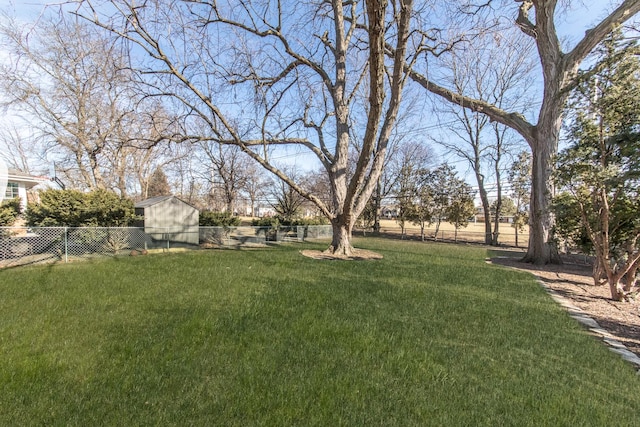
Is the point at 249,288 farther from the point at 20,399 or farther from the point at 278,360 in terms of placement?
the point at 20,399

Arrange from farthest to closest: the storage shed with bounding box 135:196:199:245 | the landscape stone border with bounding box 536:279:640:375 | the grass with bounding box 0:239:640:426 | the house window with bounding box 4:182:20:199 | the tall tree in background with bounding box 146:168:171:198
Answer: the tall tree in background with bounding box 146:168:171:198
the house window with bounding box 4:182:20:199
the storage shed with bounding box 135:196:199:245
the landscape stone border with bounding box 536:279:640:375
the grass with bounding box 0:239:640:426

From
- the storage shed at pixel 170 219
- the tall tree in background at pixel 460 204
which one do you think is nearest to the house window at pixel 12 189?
the storage shed at pixel 170 219

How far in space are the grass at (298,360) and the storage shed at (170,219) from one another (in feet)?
20.5

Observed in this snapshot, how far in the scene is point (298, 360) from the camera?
8.42 ft

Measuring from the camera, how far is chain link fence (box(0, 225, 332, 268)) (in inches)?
302

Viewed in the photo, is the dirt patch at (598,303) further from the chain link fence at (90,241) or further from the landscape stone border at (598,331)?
the chain link fence at (90,241)

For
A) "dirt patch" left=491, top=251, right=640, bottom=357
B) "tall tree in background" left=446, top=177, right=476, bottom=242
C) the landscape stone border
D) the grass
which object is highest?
"tall tree in background" left=446, top=177, right=476, bottom=242

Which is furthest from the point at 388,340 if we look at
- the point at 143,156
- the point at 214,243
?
the point at 143,156

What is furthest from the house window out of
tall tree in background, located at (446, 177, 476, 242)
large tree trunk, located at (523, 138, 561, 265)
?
tall tree in background, located at (446, 177, 476, 242)

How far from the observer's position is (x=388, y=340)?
9.93 feet

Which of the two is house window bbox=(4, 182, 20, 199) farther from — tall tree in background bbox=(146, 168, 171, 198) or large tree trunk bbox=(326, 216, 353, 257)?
large tree trunk bbox=(326, 216, 353, 257)

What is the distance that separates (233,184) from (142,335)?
2051cm

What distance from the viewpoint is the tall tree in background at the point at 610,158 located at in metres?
4.45

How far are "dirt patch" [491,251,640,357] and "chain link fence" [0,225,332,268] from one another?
11.6m
